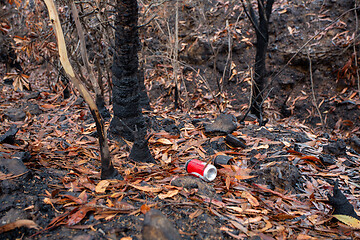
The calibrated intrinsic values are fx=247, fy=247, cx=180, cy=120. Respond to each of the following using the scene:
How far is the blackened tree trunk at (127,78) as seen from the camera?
7.37ft

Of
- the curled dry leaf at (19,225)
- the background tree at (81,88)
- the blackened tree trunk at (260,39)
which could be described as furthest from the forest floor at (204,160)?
the blackened tree trunk at (260,39)

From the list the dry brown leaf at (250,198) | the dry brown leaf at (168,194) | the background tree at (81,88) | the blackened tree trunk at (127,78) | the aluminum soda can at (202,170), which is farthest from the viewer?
the blackened tree trunk at (127,78)

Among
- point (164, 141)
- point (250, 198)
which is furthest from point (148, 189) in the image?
point (164, 141)

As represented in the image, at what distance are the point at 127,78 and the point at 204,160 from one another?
113cm

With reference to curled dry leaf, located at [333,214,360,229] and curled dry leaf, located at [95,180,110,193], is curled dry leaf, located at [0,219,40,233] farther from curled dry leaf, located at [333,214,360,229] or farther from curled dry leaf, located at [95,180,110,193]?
curled dry leaf, located at [333,214,360,229]

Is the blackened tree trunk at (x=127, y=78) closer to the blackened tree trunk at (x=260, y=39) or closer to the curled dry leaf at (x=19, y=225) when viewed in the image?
the curled dry leaf at (x=19, y=225)

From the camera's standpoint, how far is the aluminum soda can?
1.94 meters

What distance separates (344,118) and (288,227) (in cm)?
403

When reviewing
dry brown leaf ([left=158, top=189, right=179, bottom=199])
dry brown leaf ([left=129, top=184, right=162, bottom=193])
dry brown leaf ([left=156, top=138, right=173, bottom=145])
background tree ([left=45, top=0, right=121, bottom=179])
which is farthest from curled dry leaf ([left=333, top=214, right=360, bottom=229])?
dry brown leaf ([left=156, top=138, right=173, bottom=145])

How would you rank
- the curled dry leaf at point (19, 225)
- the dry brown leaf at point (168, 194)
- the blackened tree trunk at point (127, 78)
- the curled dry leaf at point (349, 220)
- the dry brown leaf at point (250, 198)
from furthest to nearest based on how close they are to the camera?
the blackened tree trunk at point (127, 78)
the dry brown leaf at point (250, 198)
the dry brown leaf at point (168, 194)
the curled dry leaf at point (349, 220)
the curled dry leaf at point (19, 225)

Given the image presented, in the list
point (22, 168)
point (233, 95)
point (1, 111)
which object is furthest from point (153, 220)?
point (233, 95)

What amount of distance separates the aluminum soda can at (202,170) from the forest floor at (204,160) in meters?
0.06

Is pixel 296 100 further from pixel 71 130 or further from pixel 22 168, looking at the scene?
pixel 22 168

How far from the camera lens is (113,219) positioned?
1.36 m
